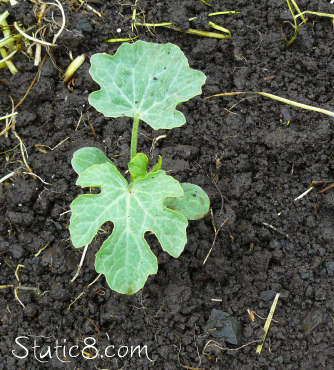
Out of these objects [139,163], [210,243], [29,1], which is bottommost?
[210,243]

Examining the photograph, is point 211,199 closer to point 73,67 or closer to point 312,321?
point 312,321

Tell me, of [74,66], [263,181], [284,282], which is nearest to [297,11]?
[263,181]

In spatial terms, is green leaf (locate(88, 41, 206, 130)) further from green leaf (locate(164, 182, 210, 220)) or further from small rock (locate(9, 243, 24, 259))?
small rock (locate(9, 243, 24, 259))

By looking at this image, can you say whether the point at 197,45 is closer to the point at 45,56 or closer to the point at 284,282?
the point at 45,56

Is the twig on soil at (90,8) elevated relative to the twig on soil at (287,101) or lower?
elevated

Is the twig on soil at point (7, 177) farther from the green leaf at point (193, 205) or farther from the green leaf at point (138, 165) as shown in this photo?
the green leaf at point (193, 205)

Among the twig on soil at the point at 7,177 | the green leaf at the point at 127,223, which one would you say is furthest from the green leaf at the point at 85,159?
the twig on soil at the point at 7,177
